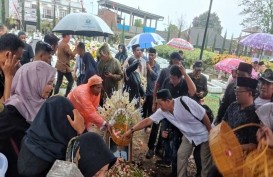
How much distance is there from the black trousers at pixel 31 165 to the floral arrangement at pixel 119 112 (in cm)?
198

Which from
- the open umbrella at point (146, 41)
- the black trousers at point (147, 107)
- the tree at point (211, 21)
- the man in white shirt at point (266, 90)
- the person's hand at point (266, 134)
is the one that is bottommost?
the black trousers at point (147, 107)

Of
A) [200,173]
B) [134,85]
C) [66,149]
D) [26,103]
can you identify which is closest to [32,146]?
[66,149]

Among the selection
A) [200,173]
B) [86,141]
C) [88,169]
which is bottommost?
[200,173]

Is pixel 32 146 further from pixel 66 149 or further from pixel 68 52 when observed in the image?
pixel 68 52

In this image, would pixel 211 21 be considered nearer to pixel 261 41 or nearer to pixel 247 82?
pixel 261 41

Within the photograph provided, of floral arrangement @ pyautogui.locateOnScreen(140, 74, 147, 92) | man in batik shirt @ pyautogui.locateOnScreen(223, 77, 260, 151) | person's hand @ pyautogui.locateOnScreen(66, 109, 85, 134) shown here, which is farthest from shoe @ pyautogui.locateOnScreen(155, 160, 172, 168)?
person's hand @ pyautogui.locateOnScreen(66, 109, 85, 134)

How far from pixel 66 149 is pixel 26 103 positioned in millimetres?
663

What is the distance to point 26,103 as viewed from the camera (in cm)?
210

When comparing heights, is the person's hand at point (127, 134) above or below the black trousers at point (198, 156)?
above

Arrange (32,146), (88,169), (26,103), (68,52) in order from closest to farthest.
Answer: (88,169) < (32,146) < (26,103) < (68,52)

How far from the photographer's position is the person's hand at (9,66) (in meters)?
2.37

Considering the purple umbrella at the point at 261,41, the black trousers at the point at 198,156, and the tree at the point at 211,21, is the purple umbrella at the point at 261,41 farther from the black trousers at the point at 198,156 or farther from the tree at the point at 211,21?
the tree at the point at 211,21

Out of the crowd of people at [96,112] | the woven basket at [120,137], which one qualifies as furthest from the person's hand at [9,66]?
the woven basket at [120,137]

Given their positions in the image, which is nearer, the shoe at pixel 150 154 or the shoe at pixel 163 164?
the shoe at pixel 163 164
